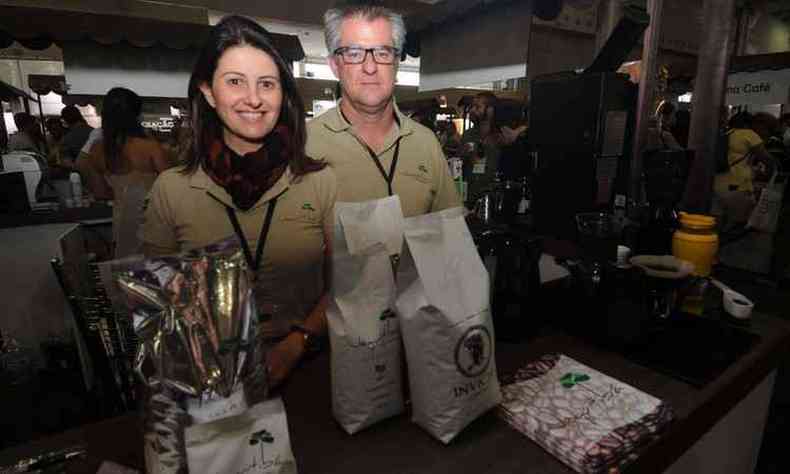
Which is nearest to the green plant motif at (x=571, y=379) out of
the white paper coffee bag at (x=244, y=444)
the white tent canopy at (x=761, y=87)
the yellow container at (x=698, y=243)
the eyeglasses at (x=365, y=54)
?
the white paper coffee bag at (x=244, y=444)

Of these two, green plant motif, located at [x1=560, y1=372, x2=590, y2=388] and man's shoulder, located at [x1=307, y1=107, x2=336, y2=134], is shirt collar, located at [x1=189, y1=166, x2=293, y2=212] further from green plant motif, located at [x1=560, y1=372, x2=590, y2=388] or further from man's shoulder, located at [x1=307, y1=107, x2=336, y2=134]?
green plant motif, located at [x1=560, y1=372, x2=590, y2=388]

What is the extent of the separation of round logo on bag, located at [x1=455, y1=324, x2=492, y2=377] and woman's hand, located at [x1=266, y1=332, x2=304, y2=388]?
17.8 inches

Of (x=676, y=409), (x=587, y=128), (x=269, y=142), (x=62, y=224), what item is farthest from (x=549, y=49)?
(x=62, y=224)

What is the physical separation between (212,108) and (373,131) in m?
0.77

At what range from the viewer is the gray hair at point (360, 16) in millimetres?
1641

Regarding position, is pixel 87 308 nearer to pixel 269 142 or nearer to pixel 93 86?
pixel 269 142

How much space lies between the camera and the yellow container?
1.47 metres

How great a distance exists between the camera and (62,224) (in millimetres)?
3186

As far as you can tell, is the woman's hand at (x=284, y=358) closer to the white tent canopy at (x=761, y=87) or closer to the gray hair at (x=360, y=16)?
the gray hair at (x=360, y=16)

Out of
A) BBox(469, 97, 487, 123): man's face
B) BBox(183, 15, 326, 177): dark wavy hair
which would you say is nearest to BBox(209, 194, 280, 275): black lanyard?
BBox(183, 15, 326, 177): dark wavy hair

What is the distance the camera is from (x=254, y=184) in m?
1.35

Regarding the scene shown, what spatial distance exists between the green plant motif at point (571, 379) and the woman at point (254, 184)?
1.91 ft

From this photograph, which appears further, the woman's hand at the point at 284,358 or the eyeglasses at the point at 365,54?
the eyeglasses at the point at 365,54

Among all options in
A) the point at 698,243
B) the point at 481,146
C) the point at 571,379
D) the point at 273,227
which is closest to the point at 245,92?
the point at 273,227
